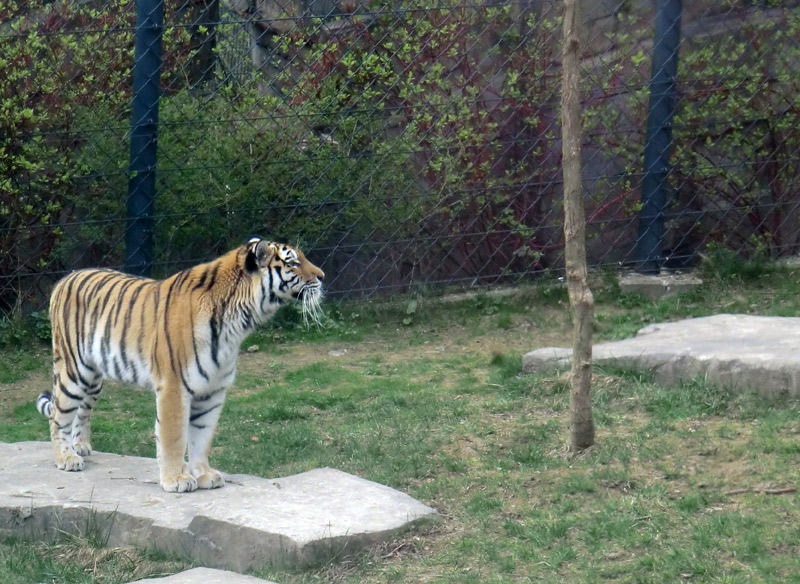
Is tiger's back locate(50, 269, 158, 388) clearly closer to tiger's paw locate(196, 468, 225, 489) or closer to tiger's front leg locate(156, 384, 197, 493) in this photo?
tiger's front leg locate(156, 384, 197, 493)

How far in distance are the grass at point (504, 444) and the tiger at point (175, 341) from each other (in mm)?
500

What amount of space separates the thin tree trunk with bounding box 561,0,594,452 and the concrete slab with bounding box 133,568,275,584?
178 centimetres

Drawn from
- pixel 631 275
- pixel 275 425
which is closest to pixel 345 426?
pixel 275 425

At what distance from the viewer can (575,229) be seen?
194 inches

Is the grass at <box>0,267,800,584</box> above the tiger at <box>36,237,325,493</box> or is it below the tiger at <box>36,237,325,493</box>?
below

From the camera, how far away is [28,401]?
263 inches

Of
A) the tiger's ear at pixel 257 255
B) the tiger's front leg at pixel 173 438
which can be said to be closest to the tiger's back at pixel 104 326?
the tiger's front leg at pixel 173 438

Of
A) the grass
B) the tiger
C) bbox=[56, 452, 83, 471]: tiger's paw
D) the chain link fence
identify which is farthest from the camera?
the chain link fence

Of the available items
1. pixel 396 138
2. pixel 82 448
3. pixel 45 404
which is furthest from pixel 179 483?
pixel 396 138

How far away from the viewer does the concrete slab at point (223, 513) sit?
4176mm

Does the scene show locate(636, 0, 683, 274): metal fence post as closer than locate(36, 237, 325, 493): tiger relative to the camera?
No

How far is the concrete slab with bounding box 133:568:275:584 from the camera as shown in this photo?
3.79 meters

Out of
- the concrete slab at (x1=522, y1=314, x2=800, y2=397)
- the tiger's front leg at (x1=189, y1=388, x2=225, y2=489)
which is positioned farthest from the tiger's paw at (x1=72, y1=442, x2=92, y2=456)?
the concrete slab at (x1=522, y1=314, x2=800, y2=397)

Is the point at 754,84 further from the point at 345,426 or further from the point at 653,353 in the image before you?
the point at 345,426
